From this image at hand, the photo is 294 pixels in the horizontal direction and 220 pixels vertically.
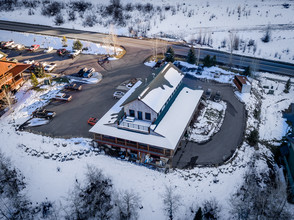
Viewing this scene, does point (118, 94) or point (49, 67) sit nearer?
point (118, 94)

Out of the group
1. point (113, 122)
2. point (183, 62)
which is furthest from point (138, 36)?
point (113, 122)

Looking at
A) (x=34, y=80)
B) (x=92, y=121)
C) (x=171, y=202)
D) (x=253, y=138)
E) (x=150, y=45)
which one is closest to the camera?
(x=171, y=202)

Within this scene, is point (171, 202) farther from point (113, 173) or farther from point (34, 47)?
point (34, 47)

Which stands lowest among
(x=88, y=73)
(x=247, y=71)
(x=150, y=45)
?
(x=247, y=71)

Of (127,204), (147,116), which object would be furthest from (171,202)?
(147,116)

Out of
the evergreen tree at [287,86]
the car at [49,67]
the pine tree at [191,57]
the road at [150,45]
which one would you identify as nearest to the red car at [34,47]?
the road at [150,45]

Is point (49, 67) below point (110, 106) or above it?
above

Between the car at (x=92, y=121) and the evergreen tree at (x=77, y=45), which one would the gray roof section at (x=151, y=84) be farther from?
the evergreen tree at (x=77, y=45)
